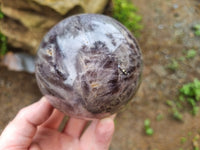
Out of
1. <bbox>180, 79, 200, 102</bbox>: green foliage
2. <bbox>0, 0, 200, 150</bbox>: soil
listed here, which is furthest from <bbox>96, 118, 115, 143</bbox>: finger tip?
<bbox>180, 79, 200, 102</bbox>: green foliage

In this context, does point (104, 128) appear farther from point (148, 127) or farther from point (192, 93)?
point (192, 93)

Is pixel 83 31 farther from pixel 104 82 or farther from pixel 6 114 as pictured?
pixel 6 114

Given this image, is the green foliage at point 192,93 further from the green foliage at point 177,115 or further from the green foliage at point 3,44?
the green foliage at point 3,44

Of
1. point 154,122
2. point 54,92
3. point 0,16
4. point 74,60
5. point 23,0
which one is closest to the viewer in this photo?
point 74,60

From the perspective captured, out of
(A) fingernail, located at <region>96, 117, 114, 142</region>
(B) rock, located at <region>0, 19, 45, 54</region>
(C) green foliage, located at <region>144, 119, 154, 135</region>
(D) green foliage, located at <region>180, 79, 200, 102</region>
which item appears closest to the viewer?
(A) fingernail, located at <region>96, 117, 114, 142</region>

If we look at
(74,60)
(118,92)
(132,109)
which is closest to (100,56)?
(74,60)

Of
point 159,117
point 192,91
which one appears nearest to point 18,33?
point 159,117

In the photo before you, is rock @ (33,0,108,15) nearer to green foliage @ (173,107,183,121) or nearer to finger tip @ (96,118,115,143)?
finger tip @ (96,118,115,143)
